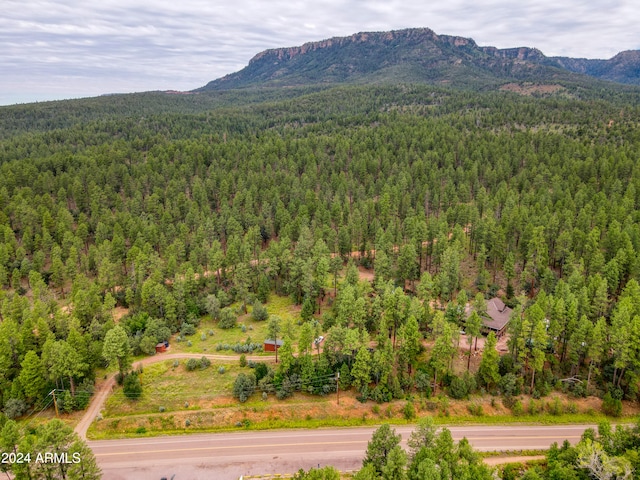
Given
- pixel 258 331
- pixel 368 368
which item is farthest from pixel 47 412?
pixel 368 368

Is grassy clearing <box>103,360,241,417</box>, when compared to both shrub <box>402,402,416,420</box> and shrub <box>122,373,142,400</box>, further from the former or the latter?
shrub <box>402,402,416,420</box>

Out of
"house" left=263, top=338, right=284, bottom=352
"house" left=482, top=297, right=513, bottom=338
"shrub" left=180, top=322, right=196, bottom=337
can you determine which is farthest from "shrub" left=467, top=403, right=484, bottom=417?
"shrub" left=180, top=322, right=196, bottom=337

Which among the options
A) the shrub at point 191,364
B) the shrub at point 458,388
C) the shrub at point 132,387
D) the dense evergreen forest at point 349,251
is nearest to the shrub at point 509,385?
the dense evergreen forest at point 349,251

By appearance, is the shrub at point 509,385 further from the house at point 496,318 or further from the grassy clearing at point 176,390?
the grassy clearing at point 176,390

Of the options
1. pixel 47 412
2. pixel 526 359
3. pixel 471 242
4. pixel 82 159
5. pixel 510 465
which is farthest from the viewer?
pixel 82 159

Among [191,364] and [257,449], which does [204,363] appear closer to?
[191,364]

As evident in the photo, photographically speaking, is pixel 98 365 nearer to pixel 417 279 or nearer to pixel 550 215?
pixel 417 279

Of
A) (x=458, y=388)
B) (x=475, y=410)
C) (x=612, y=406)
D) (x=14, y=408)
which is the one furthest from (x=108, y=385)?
(x=612, y=406)
